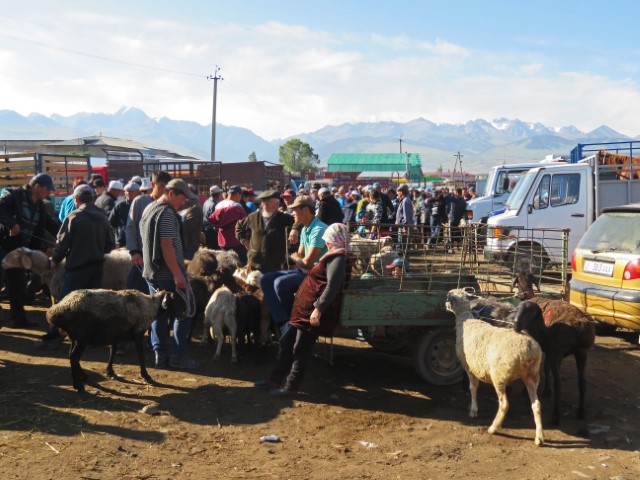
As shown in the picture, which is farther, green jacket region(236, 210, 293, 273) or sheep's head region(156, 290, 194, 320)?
green jacket region(236, 210, 293, 273)

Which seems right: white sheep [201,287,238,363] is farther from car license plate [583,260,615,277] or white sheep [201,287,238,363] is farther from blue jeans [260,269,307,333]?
car license plate [583,260,615,277]

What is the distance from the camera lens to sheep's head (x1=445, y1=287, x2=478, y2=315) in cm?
593

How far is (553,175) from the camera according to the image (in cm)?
1323

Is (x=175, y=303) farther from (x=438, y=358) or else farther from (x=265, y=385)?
(x=438, y=358)

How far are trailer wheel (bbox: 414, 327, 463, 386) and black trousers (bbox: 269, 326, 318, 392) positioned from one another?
122cm

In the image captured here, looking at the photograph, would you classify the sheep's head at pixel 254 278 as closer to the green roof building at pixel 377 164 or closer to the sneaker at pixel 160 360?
the sneaker at pixel 160 360

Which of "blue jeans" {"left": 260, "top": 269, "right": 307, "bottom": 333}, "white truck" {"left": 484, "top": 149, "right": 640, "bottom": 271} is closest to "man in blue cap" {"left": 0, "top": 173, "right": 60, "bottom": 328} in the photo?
"blue jeans" {"left": 260, "top": 269, "right": 307, "bottom": 333}

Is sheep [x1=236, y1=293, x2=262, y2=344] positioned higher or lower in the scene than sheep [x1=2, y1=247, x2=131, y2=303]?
lower

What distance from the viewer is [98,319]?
6059mm

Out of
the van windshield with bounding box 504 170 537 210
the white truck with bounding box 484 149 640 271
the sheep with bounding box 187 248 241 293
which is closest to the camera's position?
the sheep with bounding box 187 248 241 293

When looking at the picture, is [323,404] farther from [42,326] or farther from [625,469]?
[42,326]

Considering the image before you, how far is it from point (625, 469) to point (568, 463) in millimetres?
416

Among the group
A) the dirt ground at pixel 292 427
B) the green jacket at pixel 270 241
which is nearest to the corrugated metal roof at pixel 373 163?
the green jacket at pixel 270 241

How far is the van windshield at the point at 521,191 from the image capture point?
13.5 meters
